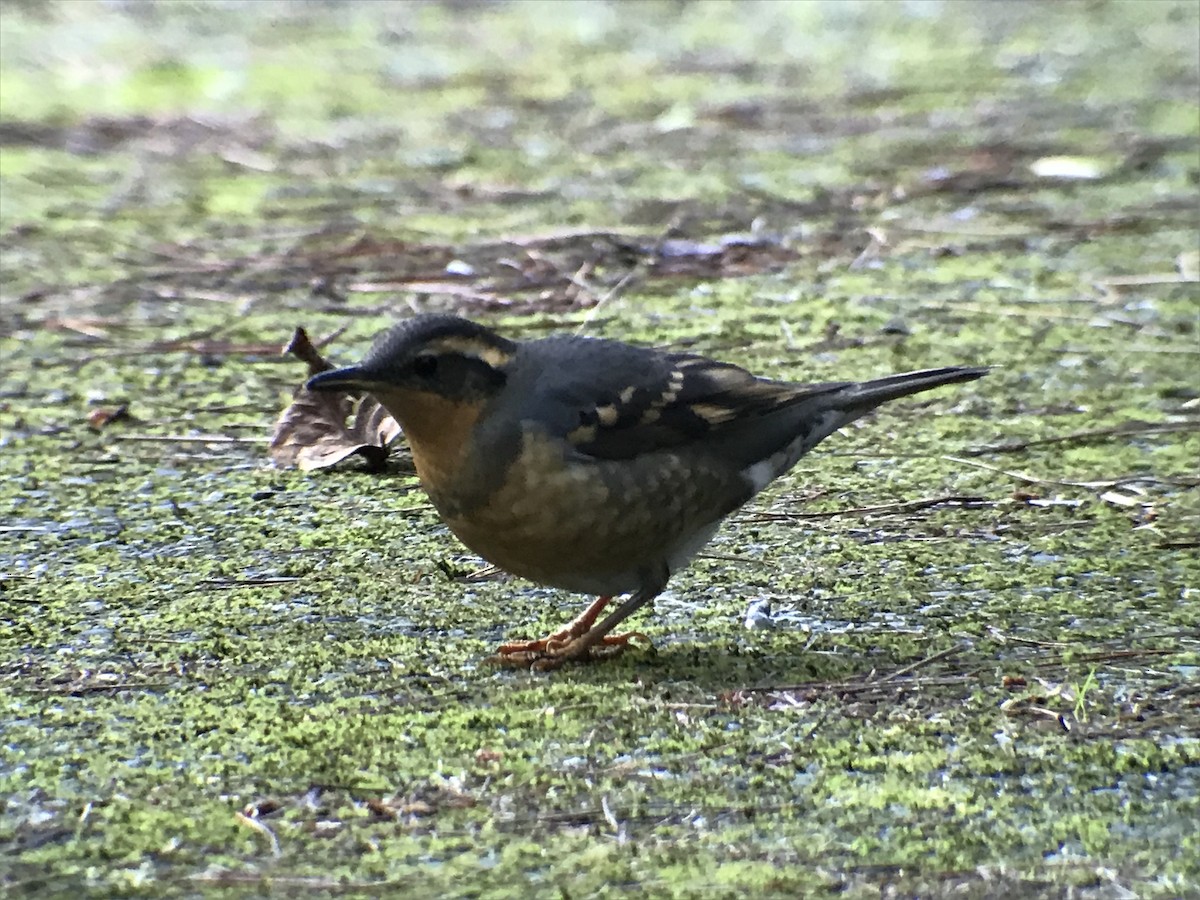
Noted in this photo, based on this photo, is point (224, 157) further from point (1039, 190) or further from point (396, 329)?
point (396, 329)

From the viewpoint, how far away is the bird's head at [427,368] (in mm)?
3711

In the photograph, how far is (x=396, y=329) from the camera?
3779 mm

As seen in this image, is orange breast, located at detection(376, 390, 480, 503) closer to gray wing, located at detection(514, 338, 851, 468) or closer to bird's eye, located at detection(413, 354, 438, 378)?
bird's eye, located at detection(413, 354, 438, 378)

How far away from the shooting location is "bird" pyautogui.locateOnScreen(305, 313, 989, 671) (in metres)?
3.79

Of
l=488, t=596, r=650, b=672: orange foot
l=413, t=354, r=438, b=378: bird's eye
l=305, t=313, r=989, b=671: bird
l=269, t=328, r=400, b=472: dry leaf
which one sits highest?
l=413, t=354, r=438, b=378: bird's eye

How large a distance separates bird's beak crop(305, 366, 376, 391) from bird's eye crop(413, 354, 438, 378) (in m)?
0.12

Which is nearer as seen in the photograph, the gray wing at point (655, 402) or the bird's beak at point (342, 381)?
the bird's beak at point (342, 381)

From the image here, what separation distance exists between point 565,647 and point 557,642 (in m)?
0.05

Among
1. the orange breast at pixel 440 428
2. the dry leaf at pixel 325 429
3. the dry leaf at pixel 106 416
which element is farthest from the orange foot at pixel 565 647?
the dry leaf at pixel 106 416

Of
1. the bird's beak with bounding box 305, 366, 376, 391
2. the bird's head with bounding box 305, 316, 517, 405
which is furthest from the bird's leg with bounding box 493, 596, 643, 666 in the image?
the bird's beak with bounding box 305, 366, 376, 391

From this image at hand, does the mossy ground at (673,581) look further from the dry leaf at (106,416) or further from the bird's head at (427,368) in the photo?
the bird's head at (427,368)

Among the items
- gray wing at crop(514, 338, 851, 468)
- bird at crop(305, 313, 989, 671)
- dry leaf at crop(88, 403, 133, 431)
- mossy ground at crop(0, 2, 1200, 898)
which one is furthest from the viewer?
dry leaf at crop(88, 403, 133, 431)

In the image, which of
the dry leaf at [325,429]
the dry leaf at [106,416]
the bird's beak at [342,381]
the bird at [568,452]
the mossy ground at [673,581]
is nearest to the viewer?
the mossy ground at [673,581]

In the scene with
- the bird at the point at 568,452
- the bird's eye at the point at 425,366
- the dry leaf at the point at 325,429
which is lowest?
the dry leaf at the point at 325,429
